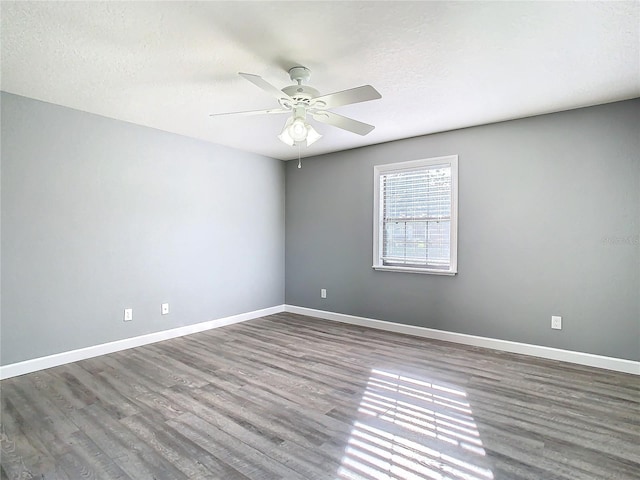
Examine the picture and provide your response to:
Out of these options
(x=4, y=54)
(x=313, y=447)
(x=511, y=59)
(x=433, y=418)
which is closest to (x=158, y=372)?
(x=313, y=447)

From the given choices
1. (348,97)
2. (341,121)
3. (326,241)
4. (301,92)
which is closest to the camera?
(348,97)

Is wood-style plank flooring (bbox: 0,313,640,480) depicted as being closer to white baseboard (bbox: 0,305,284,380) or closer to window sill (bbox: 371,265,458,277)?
white baseboard (bbox: 0,305,284,380)

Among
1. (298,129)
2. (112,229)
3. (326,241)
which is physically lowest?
(326,241)

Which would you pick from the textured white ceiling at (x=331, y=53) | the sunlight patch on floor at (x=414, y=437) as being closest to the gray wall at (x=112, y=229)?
the textured white ceiling at (x=331, y=53)

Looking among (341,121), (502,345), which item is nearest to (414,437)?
(502,345)

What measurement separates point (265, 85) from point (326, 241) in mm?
3192

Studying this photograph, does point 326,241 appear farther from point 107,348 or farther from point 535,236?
point 107,348

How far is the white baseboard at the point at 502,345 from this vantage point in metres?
3.14

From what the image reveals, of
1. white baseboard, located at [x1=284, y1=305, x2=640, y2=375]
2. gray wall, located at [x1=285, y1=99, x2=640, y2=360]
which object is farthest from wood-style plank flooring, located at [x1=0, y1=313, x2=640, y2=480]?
gray wall, located at [x1=285, y1=99, x2=640, y2=360]

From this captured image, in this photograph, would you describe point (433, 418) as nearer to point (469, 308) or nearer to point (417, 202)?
point (469, 308)

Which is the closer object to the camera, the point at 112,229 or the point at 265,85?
the point at 265,85

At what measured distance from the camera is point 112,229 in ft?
12.0

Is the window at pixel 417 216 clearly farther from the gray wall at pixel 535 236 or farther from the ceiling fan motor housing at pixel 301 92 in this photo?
the ceiling fan motor housing at pixel 301 92

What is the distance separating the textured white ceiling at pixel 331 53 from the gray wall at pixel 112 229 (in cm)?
43
